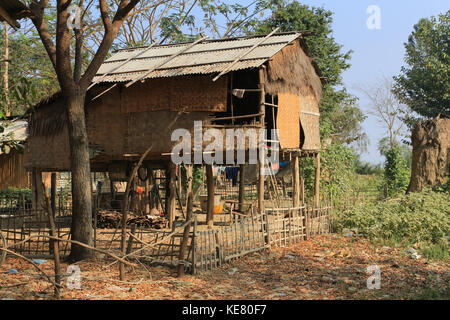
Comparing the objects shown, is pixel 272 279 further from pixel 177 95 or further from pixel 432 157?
pixel 432 157

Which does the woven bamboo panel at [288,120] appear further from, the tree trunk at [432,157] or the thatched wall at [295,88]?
the tree trunk at [432,157]

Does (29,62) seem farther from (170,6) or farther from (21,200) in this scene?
(21,200)

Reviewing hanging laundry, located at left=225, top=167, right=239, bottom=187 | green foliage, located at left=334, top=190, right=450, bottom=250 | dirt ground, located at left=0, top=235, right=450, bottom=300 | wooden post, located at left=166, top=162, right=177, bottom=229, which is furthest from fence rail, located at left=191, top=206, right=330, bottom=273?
hanging laundry, located at left=225, top=167, right=239, bottom=187

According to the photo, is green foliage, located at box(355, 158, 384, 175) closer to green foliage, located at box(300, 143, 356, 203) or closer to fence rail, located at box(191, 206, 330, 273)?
green foliage, located at box(300, 143, 356, 203)

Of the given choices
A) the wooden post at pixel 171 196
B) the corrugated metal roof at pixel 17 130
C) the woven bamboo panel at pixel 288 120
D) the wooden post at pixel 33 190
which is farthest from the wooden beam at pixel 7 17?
the corrugated metal roof at pixel 17 130

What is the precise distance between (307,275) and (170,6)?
18.3m

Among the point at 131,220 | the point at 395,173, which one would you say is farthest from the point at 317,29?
the point at 131,220

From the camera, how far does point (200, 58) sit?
516 inches

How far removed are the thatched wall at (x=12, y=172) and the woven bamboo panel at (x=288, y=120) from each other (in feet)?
36.1

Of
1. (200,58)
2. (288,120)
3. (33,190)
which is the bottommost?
(33,190)

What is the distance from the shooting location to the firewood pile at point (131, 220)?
565 inches

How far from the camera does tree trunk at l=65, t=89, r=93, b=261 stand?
8.82 m

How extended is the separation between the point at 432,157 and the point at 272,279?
28.8 ft

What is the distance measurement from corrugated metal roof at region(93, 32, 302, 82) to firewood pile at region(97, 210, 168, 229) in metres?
4.08
